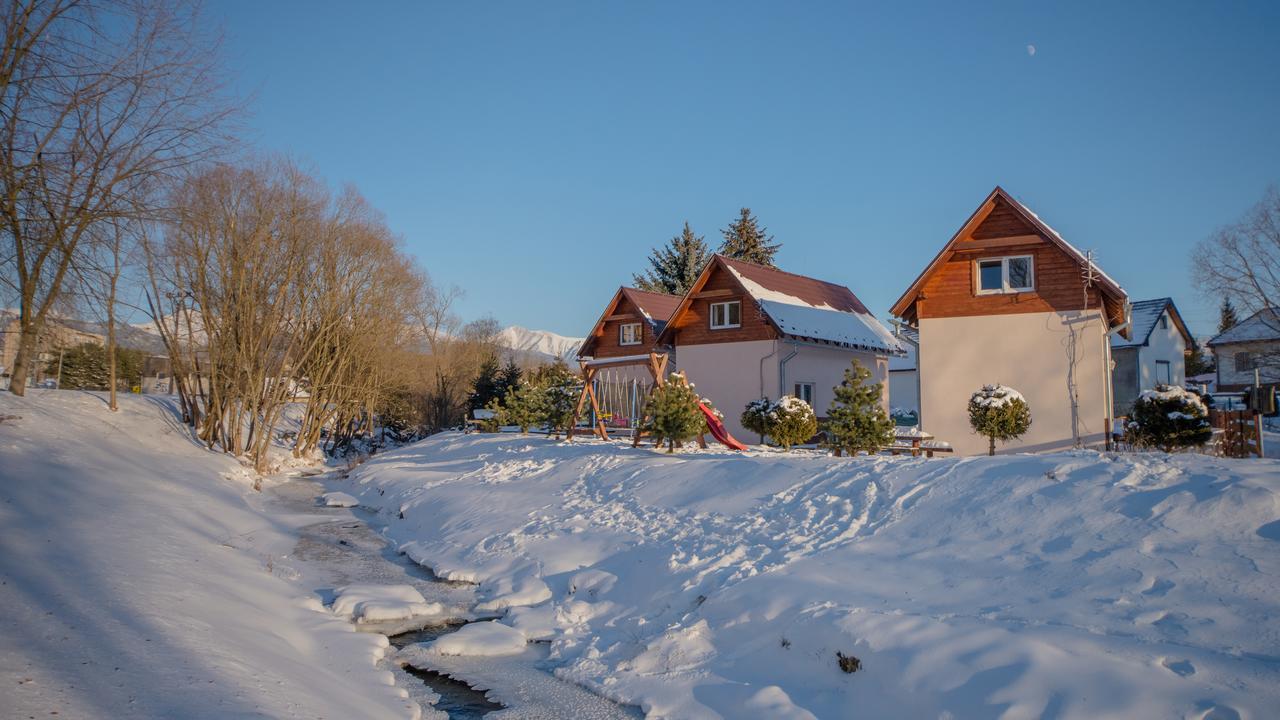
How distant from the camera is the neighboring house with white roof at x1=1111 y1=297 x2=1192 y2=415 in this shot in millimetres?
30641

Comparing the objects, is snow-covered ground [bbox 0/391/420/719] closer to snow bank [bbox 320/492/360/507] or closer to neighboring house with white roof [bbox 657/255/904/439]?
snow bank [bbox 320/492/360/507]

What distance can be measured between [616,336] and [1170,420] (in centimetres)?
2183

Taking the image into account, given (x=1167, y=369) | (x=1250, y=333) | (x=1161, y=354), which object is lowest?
(x=1167, y=369)

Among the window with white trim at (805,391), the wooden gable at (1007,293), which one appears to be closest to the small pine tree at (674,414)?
the wooden gable at (1007,293)

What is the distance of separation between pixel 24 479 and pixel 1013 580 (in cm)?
1184

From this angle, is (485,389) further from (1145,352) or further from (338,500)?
(1145,352)

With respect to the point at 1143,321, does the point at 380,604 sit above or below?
below

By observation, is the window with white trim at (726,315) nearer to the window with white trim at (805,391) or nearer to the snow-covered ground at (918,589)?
the window with white trim at (805,391)

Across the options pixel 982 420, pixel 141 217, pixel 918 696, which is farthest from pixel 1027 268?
pixel 141 217

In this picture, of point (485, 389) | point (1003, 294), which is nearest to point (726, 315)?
point (1003, 294)

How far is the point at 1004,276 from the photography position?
61.0ft

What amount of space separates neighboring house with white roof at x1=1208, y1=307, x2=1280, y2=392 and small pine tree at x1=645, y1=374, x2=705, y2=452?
37755mm

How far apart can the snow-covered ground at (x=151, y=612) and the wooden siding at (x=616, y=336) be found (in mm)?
18501

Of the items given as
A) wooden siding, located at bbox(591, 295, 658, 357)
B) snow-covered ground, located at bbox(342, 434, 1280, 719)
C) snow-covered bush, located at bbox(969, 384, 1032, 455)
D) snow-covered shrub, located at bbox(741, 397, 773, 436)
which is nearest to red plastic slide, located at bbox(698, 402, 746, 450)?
snow-covered shrub, located at bbox(741, 397, 773, 436)
